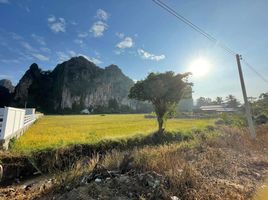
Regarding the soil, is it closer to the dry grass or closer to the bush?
the dry grass

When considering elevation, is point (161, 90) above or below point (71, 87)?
below

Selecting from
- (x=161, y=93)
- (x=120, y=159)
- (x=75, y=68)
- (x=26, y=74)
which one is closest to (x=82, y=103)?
(x=75, y=68)

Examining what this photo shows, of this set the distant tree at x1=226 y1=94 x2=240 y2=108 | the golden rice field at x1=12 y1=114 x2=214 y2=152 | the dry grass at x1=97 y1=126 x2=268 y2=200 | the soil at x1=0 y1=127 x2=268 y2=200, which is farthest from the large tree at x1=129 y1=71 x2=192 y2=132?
the distant tree at x1=226 y1=94 x2=240 y2=108

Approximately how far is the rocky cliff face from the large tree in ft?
213

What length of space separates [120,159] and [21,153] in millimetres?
3897

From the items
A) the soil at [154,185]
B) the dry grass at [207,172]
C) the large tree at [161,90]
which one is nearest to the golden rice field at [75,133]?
the large tree at [161,90]

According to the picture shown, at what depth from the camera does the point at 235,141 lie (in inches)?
335

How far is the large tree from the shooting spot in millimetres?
12312

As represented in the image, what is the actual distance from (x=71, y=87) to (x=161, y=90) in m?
76.8

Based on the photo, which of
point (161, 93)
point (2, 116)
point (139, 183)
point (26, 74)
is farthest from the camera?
point (26, 74)

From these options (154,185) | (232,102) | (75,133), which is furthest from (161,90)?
(232,102)

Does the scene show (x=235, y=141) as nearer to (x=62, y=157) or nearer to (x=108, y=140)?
(x=108, y=140)

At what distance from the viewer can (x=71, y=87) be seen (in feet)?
272

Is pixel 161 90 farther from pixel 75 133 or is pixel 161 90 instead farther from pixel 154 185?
pixel 154 185
